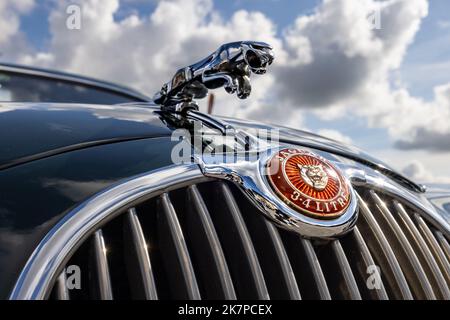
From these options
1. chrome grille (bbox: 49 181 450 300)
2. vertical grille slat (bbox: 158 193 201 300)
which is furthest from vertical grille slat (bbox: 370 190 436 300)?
vertical grille slat (bbox: 158 193 201 300)

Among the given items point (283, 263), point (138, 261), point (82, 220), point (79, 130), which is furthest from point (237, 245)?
point (79, 130)

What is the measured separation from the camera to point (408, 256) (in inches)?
65.3

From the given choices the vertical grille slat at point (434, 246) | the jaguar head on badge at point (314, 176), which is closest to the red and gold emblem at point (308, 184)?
the jaguar head on badge at point (314, 176)

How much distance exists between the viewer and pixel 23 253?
3.88 feet

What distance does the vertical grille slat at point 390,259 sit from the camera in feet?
5.10

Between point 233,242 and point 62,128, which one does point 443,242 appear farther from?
point 62,128

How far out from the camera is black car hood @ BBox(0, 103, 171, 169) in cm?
147

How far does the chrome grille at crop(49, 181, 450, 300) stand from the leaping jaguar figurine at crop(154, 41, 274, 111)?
1.51 feet

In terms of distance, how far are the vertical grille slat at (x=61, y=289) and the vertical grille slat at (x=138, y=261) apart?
152mm

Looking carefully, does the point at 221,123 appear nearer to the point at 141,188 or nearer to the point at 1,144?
the point at 141,188

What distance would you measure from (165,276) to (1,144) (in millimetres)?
591

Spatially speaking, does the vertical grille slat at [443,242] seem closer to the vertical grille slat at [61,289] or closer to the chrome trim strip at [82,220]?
the chrome trim strip at [82,220]

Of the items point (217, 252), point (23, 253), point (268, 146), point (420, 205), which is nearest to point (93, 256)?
point (23, 253)

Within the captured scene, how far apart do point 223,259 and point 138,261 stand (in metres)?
0.21
